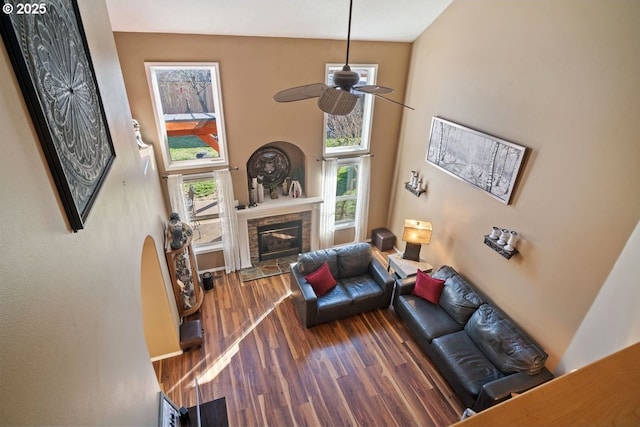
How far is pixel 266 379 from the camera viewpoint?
4082 millimetres

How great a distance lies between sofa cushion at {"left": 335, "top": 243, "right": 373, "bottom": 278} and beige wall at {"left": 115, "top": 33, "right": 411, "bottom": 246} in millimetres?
1331

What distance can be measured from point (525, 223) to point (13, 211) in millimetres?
4371

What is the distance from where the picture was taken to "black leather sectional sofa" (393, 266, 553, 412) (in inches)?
141

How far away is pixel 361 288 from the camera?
5039mm

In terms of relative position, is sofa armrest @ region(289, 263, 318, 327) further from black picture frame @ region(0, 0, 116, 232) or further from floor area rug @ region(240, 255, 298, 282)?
black picture frame @ region(0, 0, 116, 232)

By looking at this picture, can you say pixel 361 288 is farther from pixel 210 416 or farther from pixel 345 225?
pixel 210 416

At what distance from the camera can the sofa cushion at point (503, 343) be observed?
11.9 ft

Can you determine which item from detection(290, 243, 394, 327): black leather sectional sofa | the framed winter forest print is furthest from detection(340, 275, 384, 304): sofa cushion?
the framed winter forest print

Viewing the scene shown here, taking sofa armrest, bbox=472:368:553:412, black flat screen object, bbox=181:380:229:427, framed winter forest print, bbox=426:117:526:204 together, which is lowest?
sofa armrest, bbox=472:368:553:412

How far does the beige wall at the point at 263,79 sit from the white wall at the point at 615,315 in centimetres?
388

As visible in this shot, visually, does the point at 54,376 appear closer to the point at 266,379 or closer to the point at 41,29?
the point at 41,29

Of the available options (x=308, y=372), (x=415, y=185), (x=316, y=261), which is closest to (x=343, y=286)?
(x=316, y=261)

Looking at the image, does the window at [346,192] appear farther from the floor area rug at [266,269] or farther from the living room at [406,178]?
the floor area rug at [266,269]

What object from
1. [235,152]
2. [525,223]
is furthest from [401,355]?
[235,152]
